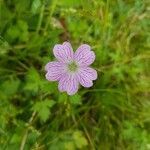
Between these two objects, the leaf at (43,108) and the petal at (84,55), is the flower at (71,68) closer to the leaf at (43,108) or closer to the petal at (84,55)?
the petal at (84,55)

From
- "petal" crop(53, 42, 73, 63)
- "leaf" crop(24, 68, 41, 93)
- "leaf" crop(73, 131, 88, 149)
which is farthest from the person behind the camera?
"leaf" crop(73, 131, 88, 149)

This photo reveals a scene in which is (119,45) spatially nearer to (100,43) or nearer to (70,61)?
(100,43)

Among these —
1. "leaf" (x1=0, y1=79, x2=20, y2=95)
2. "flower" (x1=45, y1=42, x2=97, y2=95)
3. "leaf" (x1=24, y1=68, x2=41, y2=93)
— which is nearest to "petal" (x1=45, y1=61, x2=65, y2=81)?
"flower" (x1=45, y1=42, x2=97, y2=95)

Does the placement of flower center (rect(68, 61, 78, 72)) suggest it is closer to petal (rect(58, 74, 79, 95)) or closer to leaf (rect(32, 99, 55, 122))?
petal (rect(58, 74, 79, 95))

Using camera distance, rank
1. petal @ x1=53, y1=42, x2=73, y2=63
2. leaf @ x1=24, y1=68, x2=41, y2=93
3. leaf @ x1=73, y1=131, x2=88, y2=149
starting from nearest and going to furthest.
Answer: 1. petal @ x1=53, y1=42, x2=73, y2=63
2. leaf @ x1=24, y1=68, x2=41, y2=93
3. leaf @ x1=73, y1=131, x2=88, y2=149

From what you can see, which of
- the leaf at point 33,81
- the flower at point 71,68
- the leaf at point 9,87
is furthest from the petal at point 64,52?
the leaf at point 9,87

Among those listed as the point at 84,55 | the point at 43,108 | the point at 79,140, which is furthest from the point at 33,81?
the point at 84,55

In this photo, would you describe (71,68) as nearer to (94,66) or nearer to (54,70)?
(54,70)
